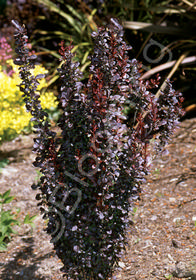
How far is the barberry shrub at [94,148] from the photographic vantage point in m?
1.46

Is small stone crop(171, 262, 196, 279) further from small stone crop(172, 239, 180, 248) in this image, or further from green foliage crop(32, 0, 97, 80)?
green foliage crop(32, 0, 97, 80)

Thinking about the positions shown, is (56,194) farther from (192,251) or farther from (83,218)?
(192,251)

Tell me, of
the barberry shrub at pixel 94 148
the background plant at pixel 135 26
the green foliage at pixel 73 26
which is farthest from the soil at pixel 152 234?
the green foliage at pixel 73 26

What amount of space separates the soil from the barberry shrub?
28cm

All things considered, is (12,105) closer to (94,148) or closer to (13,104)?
(13,104)

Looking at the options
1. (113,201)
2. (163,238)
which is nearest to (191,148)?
(163,238)

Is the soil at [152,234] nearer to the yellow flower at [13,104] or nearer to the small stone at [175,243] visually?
the small stone at [175,243]

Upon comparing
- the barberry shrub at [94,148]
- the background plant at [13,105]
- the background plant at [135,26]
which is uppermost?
the background plant at [135,26]

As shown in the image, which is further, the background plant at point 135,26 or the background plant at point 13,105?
the background plant at point 135,26

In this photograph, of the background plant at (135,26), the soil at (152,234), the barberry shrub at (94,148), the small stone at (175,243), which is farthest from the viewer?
the background plant at (135,26)

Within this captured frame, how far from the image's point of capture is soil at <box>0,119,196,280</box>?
214cm

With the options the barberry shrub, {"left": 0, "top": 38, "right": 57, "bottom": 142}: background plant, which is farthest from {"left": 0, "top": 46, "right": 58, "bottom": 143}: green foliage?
the barberry shrub

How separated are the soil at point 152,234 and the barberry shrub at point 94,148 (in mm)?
282

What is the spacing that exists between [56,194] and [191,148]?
2.12 meters
